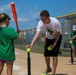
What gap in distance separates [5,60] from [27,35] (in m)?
37.6

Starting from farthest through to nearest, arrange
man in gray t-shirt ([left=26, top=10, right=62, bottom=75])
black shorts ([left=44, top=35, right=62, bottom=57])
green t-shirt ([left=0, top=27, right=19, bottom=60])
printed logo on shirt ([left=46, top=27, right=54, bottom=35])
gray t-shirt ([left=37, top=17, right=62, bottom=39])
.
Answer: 1. black shorts ([left=44, top=35, right=62, bottom=57])
2. printed logo on shirt ([left=46, top=27, right=54, bottom=35])
3. gray t-shirt ([left=37, top=17, right=62, bottom=39])
4. man in gray t-shirt ([left=26, top=10, right=62, bottom=75])
5. green t-shirt ([left=0, top=27, right=19, bottom=60])

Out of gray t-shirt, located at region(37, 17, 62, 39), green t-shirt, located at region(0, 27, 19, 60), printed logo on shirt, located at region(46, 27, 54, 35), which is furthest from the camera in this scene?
printed logo on shirt, located at region(46, 27, 54, 35)

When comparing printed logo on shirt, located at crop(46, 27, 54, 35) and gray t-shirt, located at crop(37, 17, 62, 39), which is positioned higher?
gray t-shirt, located at crop(37, 17, 62, 39)

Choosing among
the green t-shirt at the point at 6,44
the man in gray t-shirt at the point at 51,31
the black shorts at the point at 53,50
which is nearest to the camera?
the green t-shirt at the point at 6,44

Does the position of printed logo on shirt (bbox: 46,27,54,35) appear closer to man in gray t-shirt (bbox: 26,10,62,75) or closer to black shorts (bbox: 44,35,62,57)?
man in gray t-shirt (bbox: 26,10,62,75)

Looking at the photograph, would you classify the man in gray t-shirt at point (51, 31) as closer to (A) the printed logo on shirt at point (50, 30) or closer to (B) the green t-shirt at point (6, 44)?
(A) the printed logo on shirt at point (50, 30)

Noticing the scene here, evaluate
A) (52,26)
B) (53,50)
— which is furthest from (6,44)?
(53,50)

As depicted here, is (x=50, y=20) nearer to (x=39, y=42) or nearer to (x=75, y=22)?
(x=75, y=22)

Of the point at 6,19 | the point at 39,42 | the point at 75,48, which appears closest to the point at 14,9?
the point at 6,19

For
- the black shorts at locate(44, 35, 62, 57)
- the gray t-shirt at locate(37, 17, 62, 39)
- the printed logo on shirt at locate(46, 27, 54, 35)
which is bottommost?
the black shorts at locate(44, 35, 62, 57)

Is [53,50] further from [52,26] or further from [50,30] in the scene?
[52,26]

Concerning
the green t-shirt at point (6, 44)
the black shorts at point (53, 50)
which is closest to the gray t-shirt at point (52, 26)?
the black shorts at point (53, 50)

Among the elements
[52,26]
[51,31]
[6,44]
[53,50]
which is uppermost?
[52,26]

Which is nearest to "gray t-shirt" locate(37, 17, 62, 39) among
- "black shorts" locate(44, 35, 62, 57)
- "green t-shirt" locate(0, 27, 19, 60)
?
"black shorts" locate(44, 35, 62, 57)
